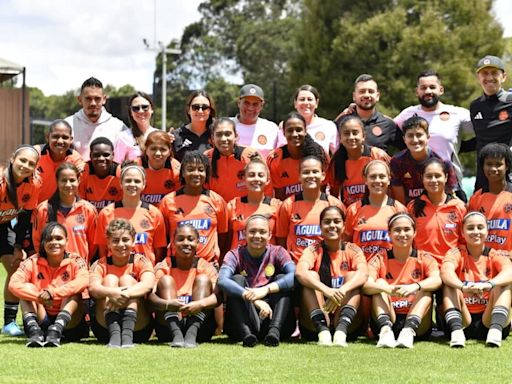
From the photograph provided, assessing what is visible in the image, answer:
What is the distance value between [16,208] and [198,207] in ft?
5.83

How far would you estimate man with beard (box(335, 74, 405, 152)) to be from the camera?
867 centimetres

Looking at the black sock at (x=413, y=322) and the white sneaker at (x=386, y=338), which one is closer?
the white sneaker at (x=386, y=338)

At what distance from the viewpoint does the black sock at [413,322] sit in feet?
23.6

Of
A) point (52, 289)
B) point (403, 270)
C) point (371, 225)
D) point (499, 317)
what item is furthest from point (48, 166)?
point (499, 317)

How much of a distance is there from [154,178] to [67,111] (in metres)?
63.9

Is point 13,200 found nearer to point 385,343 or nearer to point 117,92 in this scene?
point 385,343

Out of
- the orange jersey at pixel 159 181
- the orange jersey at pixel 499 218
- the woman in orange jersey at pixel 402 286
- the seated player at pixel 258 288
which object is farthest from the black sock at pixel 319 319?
the orange jersey at pixel 159 181

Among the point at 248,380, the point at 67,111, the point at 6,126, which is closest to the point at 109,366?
the point at 248,380

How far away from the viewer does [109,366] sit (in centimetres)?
622

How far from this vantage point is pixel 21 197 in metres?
8.11

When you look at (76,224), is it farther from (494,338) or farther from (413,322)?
(494,338)

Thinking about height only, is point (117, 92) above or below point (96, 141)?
above

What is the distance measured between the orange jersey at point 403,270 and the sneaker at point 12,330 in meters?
3.37

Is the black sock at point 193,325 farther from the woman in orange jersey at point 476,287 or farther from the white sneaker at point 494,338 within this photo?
the white sneaker at point 494,338
